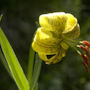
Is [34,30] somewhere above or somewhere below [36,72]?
below

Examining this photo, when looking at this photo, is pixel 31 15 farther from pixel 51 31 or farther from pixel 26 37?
pixel 51 31

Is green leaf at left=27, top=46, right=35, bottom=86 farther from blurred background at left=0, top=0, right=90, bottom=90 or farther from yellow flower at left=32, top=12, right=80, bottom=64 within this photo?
blurred background at left=0, top=0, right=90, bottom=90

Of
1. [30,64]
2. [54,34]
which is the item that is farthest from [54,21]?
[30,64]

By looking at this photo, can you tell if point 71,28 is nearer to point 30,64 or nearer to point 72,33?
point 72,33

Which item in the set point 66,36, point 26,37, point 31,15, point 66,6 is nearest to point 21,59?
point 26,37

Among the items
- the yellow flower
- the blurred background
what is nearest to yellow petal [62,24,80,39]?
the yellow flower

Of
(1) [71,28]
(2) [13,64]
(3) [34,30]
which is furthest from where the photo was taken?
(3) [34,30]
